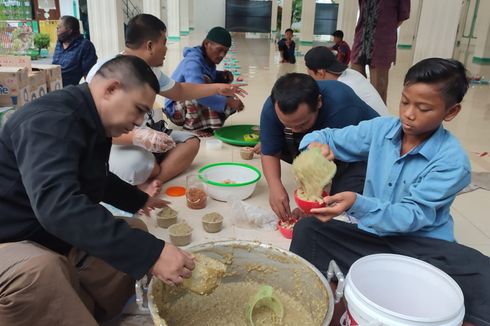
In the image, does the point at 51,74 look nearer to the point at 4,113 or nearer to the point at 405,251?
the point at 4,113

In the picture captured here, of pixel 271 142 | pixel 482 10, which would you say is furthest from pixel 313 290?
pixel 482 10

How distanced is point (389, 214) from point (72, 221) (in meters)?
1.00

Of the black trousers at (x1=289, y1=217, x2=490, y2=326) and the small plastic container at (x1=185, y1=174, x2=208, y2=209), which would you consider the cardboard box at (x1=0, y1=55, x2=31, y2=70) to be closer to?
the small plastic container at (x1=185, y1=174, x2=208, y2=209)

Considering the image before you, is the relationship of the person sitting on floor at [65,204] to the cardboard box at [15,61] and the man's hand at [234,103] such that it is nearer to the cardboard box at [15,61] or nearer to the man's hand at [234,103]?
the cardboard box at [15,61]

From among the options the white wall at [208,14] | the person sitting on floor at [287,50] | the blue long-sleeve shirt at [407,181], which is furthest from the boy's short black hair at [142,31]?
the white wall at [208,14]

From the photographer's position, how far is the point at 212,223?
7.00 feet

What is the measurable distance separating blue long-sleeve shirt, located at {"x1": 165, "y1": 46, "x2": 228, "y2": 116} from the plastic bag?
144cm

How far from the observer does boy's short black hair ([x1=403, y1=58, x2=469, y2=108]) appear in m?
1.39

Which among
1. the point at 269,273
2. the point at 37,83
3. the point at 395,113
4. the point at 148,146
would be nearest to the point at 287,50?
the point at 395,113

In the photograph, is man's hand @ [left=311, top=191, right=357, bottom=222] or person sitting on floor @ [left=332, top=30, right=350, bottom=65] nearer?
man's hand @ [left=311, top=191, right=357, bottom=222]

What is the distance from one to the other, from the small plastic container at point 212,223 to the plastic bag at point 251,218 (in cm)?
10

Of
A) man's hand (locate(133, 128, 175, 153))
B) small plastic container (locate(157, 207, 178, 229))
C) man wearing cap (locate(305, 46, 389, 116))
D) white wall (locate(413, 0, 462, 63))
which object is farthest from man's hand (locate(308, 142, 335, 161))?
white wall (locate(413, 0, 462, 63))

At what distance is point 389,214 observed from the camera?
139 centimetres

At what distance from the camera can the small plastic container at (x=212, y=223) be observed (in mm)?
2141
